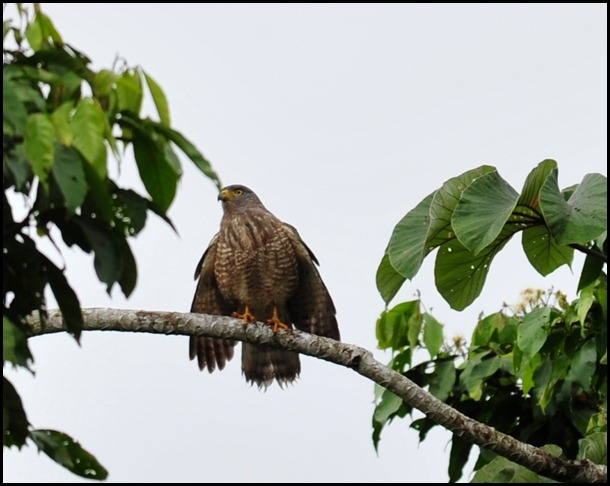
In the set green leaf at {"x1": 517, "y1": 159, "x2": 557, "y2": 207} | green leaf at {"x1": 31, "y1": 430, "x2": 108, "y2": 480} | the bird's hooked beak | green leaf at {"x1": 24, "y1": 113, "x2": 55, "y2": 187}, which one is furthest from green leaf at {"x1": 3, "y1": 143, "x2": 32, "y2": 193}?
the bird's hooked beak

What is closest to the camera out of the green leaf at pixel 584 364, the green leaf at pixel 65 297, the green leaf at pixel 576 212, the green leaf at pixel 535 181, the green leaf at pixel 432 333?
the green leaf at pixel 65 297

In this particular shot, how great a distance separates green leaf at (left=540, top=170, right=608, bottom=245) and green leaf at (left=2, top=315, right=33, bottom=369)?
2.32 metres

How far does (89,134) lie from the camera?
223 centimetres

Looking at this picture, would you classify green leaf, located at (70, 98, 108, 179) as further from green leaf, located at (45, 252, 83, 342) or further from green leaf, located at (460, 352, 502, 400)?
green leaf, located at (460, 352, 502, 400)

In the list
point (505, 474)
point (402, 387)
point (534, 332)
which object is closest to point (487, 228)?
point (402, 387)

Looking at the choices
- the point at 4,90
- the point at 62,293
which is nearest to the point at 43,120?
the point at 4,90

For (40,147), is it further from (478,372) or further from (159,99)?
(478,372)

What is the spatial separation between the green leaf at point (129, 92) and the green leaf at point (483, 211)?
200cm

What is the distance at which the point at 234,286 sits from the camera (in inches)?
254

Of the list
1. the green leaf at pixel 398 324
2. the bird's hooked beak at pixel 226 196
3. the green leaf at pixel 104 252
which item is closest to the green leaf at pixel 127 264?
the green leaf at pixel 104 252

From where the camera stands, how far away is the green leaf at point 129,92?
2.42 m

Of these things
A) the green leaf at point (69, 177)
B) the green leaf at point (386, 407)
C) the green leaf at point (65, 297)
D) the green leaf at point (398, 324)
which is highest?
the green leaf at point (398, 324)

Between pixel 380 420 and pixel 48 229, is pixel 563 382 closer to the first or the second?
pixel 380 420

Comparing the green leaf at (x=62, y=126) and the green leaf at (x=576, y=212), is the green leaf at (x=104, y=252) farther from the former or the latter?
the green leaf at (x=576, y=212)
